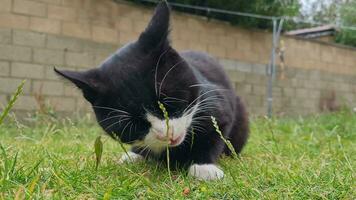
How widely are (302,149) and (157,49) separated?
135 cm

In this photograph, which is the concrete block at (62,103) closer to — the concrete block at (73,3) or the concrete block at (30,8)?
the concrete block at (30,8)

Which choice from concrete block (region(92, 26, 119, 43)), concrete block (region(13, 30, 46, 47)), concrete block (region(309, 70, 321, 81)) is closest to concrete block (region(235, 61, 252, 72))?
concrete block (region(309, 70, 321, 81))

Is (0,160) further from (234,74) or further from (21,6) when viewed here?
(234,74)

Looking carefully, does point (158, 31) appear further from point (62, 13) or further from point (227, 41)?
point (227, 41)

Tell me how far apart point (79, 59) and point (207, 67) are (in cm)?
314

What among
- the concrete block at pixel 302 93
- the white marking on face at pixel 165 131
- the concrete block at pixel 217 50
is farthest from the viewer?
the concrete block at pixel 302 93

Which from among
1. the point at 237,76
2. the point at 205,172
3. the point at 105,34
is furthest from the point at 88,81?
the point at 237,76

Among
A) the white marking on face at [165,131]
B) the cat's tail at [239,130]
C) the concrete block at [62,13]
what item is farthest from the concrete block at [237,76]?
the white marking on face at [165,131]

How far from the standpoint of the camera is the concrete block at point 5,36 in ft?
15.9

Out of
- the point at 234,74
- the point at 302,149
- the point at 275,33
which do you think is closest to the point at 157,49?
the point at 302,149

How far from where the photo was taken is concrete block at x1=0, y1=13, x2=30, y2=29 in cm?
483

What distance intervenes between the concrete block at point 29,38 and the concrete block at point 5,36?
0.05 meters

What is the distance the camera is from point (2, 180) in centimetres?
145

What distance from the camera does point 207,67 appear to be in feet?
8.50
